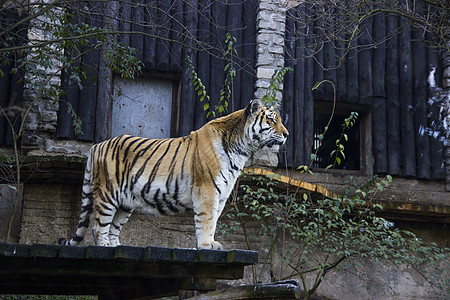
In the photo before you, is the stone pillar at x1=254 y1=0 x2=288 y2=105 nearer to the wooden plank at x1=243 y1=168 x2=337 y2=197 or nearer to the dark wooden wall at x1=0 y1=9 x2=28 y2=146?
the wooden plank at x1=243 y1=168 x2=337 y2=197

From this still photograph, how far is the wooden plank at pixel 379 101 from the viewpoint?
12.2 metres

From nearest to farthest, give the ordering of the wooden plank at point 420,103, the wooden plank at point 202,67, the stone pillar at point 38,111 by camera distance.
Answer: the stone pillar at point 38,111 → the wooden plank at point 202,67 → the wooden plank at point 420,103

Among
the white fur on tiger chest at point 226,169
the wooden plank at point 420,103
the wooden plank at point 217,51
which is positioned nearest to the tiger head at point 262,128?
the white fur on tiger chest at point 226,169

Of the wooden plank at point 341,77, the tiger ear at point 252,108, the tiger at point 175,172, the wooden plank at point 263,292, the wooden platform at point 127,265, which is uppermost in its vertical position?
the wooden plank at point 341,77

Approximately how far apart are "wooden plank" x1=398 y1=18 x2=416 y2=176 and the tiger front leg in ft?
20.8

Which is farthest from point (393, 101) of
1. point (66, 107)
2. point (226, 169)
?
point (226, 169)

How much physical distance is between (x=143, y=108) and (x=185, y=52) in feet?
3.96

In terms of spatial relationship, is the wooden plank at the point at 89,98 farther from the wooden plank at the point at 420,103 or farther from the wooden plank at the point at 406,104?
the wooden plank at the point at 420,103

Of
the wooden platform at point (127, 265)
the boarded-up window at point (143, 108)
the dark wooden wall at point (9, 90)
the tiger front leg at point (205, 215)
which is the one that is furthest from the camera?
the boarded-up window at point (143, 108)

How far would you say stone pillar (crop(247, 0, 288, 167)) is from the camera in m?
11.8

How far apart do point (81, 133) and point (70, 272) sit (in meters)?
5.73

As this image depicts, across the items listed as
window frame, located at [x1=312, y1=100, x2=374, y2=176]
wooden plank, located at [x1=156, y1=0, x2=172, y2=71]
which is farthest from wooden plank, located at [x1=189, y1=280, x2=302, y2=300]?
window frame, located at [x1=312, y1=100, x2=374, y2=176]

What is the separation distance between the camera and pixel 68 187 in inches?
428

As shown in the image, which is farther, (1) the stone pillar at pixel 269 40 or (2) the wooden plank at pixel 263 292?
(1) the stone pillar at pixel 269 40
